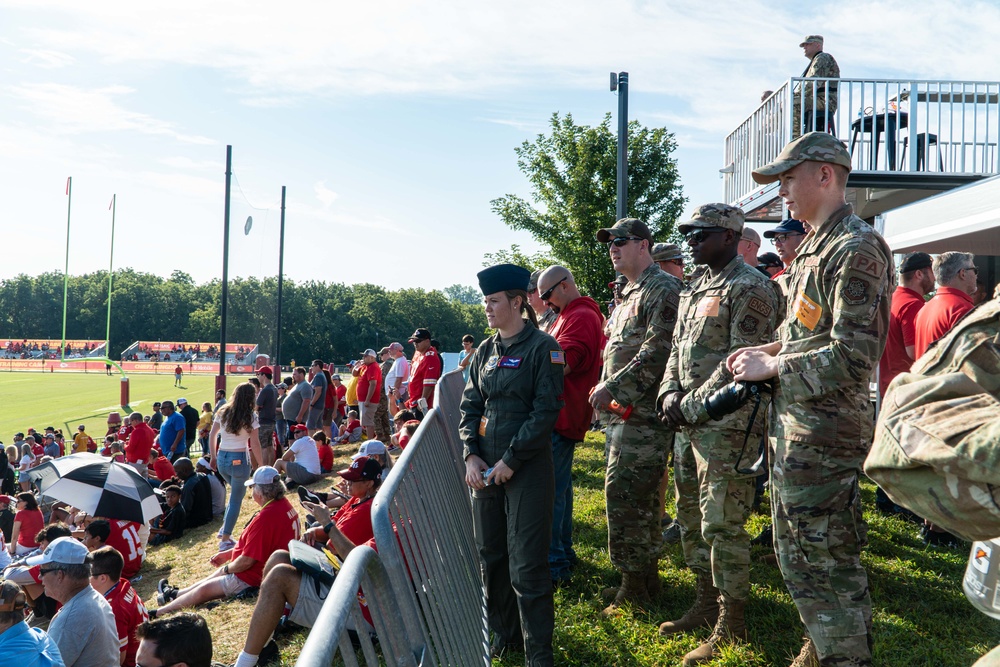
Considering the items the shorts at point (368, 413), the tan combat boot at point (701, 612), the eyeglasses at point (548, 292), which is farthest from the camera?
the shorts at point (368, 413)

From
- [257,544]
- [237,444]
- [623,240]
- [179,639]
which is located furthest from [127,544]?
[623,240]

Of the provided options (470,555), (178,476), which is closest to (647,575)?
(470,555)

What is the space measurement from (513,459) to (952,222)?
3.85 metres

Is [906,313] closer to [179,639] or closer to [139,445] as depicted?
[179,639]

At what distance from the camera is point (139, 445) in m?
15.4

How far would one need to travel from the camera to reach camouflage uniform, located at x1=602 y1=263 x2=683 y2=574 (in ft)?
14.7

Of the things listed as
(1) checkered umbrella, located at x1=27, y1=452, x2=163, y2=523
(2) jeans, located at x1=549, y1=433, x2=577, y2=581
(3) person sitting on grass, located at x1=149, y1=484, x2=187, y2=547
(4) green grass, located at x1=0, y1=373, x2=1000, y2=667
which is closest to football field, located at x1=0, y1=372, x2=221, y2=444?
(3) person sitting on grass, located at x1=149, y1=484, x2=187, y2=547

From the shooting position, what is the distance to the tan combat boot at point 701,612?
13.6 feet

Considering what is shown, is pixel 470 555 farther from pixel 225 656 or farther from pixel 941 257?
pixel 941 257

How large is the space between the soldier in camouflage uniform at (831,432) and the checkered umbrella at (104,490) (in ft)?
27.8

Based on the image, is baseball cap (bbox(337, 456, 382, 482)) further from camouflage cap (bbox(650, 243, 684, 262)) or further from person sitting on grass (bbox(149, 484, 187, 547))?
person sitting on grass (bbox(149, 484, 187, 547))

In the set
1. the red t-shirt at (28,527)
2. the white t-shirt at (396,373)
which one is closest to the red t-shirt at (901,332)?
the white t-shirt at (396,373)

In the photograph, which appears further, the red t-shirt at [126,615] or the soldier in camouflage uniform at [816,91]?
the soldier in camouflage uniform at [816,91]

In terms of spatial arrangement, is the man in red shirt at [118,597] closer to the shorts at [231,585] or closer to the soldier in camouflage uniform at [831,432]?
the shorts at [231,585]
